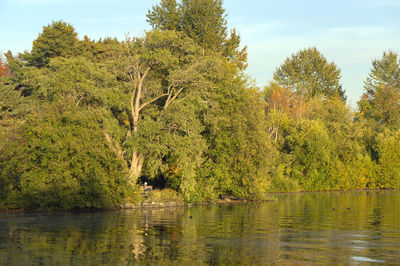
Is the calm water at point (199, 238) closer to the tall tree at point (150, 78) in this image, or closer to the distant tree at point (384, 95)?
the tall tree at point (150, 78)

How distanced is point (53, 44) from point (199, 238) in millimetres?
58761

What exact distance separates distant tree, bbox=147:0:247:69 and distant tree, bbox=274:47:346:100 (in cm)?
5060

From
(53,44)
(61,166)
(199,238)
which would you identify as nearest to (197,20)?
(53,44)

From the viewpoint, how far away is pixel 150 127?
52.2 metres

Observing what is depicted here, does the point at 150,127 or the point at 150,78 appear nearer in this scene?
the point at 150,127

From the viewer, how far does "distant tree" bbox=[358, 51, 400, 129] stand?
111000mm

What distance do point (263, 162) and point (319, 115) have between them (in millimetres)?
41466

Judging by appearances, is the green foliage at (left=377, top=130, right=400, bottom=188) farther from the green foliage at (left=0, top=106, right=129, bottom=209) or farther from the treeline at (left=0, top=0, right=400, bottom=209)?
the green foliage at (left=0, top=106, right=129, bottom=209)

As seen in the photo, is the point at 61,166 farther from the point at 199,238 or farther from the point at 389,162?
the point at 389,162

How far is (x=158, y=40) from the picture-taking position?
54.1m

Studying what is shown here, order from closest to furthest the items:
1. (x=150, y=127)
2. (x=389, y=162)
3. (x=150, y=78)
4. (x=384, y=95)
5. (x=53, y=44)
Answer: (x=150, y=127) < (x=150, y=78) < (x=53, y=44) < (x=389, y=162) < (x=384, y=95)

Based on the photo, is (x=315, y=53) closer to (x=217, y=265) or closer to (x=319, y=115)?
(x=319, y=115)

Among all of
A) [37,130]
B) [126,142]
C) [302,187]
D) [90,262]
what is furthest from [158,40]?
[302,187]

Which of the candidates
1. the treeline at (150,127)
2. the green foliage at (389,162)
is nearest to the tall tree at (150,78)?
the treeline at (150,127)
